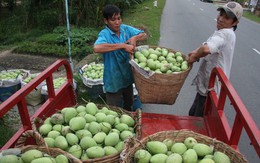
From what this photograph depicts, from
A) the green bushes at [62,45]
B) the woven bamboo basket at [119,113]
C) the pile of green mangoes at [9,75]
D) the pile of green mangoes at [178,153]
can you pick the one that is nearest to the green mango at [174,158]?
the pile of green mangoes at [178,153]

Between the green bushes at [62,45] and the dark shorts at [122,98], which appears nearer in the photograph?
the dark shorts at [122,98]

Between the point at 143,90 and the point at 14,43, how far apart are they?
8.77m

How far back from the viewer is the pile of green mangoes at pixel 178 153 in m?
1.81

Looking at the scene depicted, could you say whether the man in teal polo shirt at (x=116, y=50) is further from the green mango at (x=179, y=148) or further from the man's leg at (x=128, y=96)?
the green mango at (x=179, y=148)

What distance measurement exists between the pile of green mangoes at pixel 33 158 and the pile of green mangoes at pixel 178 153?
1.70ft

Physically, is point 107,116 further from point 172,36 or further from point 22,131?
point 172,36

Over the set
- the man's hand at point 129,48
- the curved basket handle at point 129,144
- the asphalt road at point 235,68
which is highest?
the man's hand at point 129,48

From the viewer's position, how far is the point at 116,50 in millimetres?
3191

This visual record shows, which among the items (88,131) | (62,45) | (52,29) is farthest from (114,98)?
(52,29)

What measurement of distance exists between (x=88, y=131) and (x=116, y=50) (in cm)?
129

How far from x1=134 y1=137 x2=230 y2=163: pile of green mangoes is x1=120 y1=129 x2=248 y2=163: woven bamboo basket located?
0.04 meters

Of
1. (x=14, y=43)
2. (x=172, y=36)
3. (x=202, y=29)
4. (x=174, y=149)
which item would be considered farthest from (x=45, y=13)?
(x=174, y=149)

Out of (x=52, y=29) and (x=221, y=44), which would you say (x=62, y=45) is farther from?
(x=221, y=44)

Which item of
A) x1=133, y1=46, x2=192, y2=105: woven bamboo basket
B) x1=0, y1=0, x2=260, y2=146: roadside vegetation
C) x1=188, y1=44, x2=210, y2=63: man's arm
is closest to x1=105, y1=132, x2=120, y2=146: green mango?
x1=133, y1=46, x2=192, y2=105: woven bamboo basket
